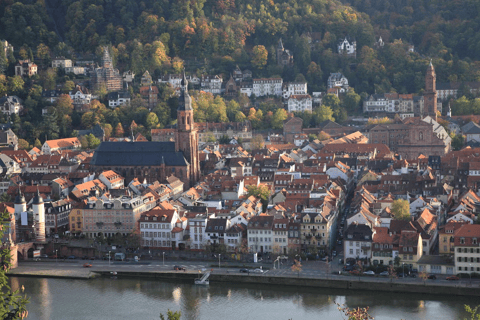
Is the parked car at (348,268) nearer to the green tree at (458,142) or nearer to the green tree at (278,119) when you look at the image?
the green tree at (458,142)

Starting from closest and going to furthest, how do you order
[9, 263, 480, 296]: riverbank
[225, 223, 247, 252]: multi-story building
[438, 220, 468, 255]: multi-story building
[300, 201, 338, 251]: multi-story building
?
[9, 263, 480, 296]: riverbank
[438, 220, 468, 255]: multi-story building
[300, 201, 338, 251]: multi-story building
[225, 223, 247, 252]: multi-story building

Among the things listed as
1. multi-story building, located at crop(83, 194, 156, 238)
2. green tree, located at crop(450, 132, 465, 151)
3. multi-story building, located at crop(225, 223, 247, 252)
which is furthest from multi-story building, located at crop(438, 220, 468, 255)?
green tree, located at crop(450, 132, 465, 151)

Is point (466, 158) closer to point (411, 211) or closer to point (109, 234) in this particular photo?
point (411, 211)

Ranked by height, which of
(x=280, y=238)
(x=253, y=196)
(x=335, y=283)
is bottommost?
(x=335, y=283)

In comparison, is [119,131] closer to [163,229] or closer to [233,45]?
[233,45]

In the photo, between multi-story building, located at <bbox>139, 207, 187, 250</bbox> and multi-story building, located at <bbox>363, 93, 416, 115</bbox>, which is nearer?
multi-story building, located at <bbox>139, 207, 187, 250</bbox>

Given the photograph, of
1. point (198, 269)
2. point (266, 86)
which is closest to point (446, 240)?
point (198, 269)

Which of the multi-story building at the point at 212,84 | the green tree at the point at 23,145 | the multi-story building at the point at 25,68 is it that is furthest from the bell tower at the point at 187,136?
the multi-story building at the point at 25,68

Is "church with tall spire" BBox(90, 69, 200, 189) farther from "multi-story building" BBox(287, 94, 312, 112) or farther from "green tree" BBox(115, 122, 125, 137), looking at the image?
"multi-story building" BBox(287, 94, 312, 112)
